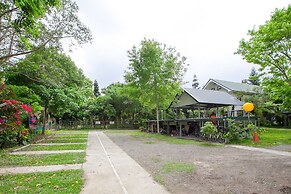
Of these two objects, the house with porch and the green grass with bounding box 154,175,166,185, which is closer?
the green grass with bounding box 154,175,166,185

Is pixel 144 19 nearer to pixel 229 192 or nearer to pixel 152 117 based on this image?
pixel 229 192

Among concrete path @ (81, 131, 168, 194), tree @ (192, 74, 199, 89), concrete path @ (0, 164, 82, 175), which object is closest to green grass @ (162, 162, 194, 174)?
concrete path @ (81, 131, 168, 194)

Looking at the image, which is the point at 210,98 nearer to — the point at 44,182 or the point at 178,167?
the point at 178,167

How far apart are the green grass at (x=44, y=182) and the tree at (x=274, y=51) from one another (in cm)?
1110

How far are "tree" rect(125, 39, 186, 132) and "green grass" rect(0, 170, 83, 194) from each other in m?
15.1

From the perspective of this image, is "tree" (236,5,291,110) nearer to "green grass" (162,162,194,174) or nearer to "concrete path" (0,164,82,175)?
"green grass" (162,162,194,174)

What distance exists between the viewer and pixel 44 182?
4781 mm

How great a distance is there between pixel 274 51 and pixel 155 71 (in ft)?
34.4

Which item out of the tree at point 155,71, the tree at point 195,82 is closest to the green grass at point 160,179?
the tree at point 155,71

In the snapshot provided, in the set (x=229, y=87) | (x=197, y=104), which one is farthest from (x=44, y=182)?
(x=229, y=87)

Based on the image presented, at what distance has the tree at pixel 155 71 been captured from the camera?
19.9 meters

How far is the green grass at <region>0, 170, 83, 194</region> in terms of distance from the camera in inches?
166

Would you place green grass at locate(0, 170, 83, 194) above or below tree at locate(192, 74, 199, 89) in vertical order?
below

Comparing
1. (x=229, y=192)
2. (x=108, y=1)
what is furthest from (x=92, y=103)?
(x=229, y=192)
